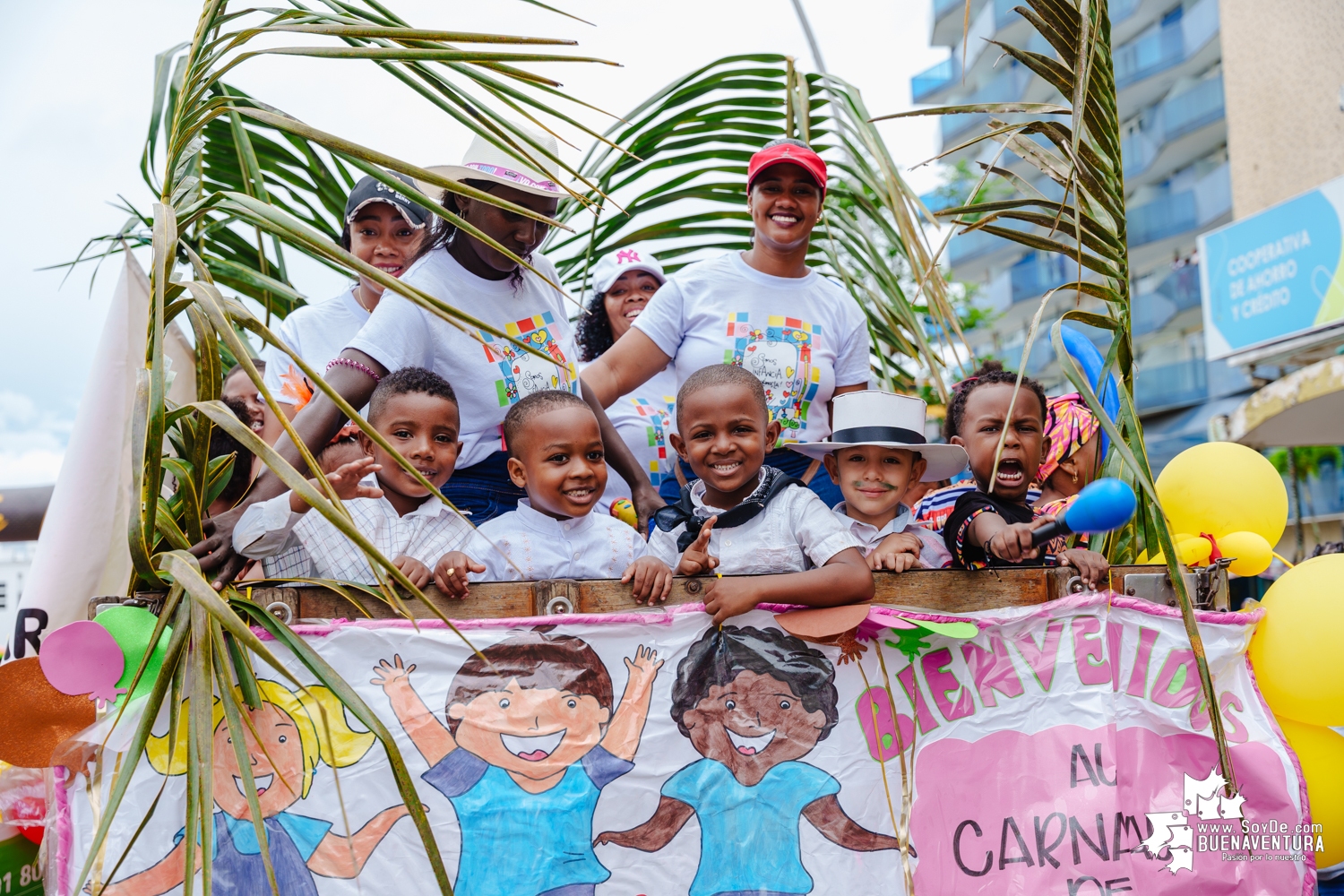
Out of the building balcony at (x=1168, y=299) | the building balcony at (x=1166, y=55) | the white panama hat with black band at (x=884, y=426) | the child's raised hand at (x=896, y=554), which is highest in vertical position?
the building balcony at (x=1166, y=55)

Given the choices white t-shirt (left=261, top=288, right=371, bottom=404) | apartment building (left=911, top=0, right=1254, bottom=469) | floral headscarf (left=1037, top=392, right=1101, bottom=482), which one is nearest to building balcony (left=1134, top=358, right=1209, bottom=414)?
apartment building (left=911, top=0, right=1254, bottom=469)

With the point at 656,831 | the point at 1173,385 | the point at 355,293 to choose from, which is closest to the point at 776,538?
the point at 656,831

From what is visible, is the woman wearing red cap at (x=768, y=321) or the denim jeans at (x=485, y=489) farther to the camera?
the woman wearing red cap at (x=768, y=321)

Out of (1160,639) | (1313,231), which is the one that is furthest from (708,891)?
(1313,231)

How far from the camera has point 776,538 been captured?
2410 mm

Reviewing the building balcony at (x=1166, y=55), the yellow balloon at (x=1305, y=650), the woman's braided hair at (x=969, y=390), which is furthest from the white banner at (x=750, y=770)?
the building balcony at (x=1166, y=55)

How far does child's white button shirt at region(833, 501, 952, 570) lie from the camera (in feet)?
8.58

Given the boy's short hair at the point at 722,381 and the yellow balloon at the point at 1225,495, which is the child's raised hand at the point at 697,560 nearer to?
the boy's short hair at the point at 722,381

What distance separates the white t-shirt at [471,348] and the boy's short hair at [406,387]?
0.39 ft

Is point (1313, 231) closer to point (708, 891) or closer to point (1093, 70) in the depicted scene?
point (1093, 70)

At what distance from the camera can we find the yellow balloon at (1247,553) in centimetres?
242

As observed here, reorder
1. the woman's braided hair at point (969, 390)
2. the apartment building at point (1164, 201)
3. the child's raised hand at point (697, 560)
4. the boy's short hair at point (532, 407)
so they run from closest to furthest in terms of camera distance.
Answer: the child's raised hand at point (697, 560)
the boy's short hair at point (532, 407)
the woman's braided hair at point (969, 390)
the apartment building at point (1164, 201)

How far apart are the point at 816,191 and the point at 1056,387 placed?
1053 inches

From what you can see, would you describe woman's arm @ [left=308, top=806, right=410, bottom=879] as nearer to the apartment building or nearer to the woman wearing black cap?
the woman wearing black cap
